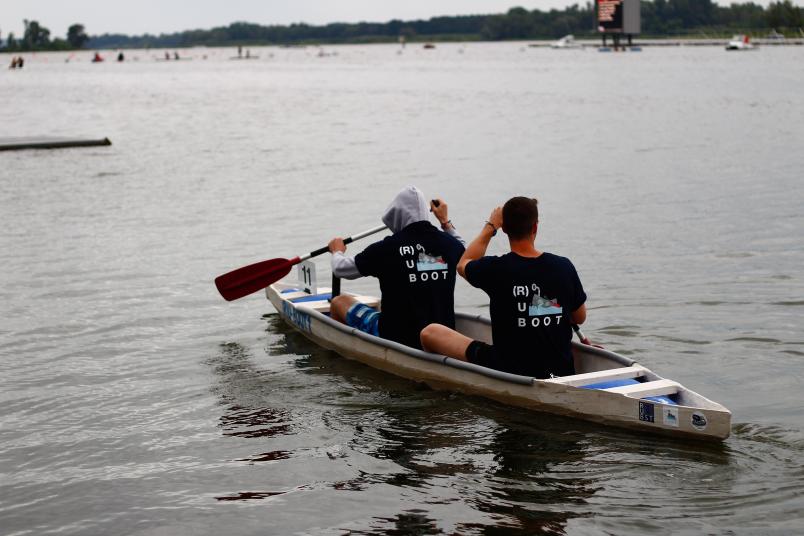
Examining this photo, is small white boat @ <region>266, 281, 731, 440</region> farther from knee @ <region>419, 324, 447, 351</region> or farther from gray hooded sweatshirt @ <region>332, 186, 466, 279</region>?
gray hooded sweatshirt @ <region>332, 186, 466, 279</region>

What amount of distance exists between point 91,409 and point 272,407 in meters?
1.75

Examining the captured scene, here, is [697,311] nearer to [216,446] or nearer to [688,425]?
[688,425]

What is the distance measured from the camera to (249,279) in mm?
13125

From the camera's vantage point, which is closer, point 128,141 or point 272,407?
point 272,407

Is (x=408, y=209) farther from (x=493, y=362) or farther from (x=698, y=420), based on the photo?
(x=698, y=420)

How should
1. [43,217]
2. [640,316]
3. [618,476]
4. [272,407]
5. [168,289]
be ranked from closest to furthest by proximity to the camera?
[618,476] → [272,407] → [640,316] → [168,289] → [43,217]

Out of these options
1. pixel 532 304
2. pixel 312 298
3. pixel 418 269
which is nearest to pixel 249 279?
pixel 312 298

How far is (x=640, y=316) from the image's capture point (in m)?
13.1

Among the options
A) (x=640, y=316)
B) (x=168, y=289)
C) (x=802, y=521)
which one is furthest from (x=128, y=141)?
(x=802, y=521)

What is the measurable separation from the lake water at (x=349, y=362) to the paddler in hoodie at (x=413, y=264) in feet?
2.49

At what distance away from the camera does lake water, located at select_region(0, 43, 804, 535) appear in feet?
25.4

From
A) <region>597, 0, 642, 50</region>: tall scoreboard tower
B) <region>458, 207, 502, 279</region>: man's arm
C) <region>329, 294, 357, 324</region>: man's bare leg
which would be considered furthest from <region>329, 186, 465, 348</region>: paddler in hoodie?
<region>597, 0, 642, 50</region>: tall scoreboard tower

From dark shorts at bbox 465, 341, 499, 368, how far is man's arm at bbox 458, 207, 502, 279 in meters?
0.84

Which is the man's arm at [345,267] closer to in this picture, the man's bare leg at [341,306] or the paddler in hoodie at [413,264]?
the paddler in hoodie at [413,264]
